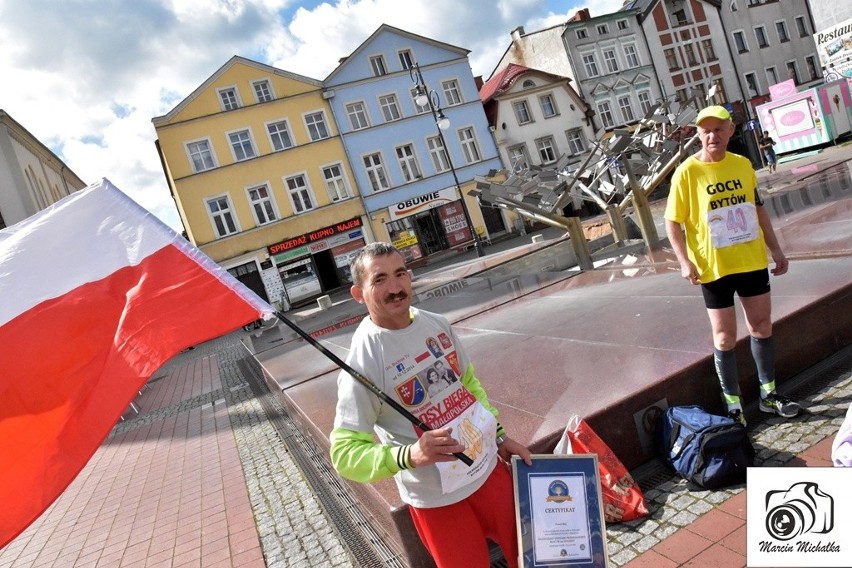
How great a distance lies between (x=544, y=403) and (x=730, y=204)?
66.1 inches

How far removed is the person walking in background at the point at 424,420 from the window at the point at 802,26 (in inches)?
2016

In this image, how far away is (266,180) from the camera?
2850 centimetres

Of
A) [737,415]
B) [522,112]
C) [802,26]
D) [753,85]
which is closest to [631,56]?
[522,112]

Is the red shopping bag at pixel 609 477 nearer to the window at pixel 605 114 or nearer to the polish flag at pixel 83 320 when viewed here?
the polish flag at pixel 83 320

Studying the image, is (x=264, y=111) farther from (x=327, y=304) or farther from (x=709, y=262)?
(x=709, y=262)

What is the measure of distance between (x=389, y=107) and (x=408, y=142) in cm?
212

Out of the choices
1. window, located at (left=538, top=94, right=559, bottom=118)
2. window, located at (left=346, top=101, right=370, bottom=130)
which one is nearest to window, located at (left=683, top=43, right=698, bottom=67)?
window, located at (left=538, top=94, right=559, bottom=118)

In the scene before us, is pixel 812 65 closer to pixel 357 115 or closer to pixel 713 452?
pixel 357 115

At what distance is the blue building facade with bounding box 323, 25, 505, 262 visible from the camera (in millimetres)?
30094

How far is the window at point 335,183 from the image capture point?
29.7m

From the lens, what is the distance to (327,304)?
65.9ft

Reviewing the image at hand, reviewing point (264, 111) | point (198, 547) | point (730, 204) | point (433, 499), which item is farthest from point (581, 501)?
point (264, 111)

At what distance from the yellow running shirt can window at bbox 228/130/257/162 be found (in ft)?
89.8

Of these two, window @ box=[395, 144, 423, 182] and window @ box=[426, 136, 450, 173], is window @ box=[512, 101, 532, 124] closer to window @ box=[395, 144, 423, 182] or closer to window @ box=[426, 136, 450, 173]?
window @ box=[426, 136, 450, 173]
